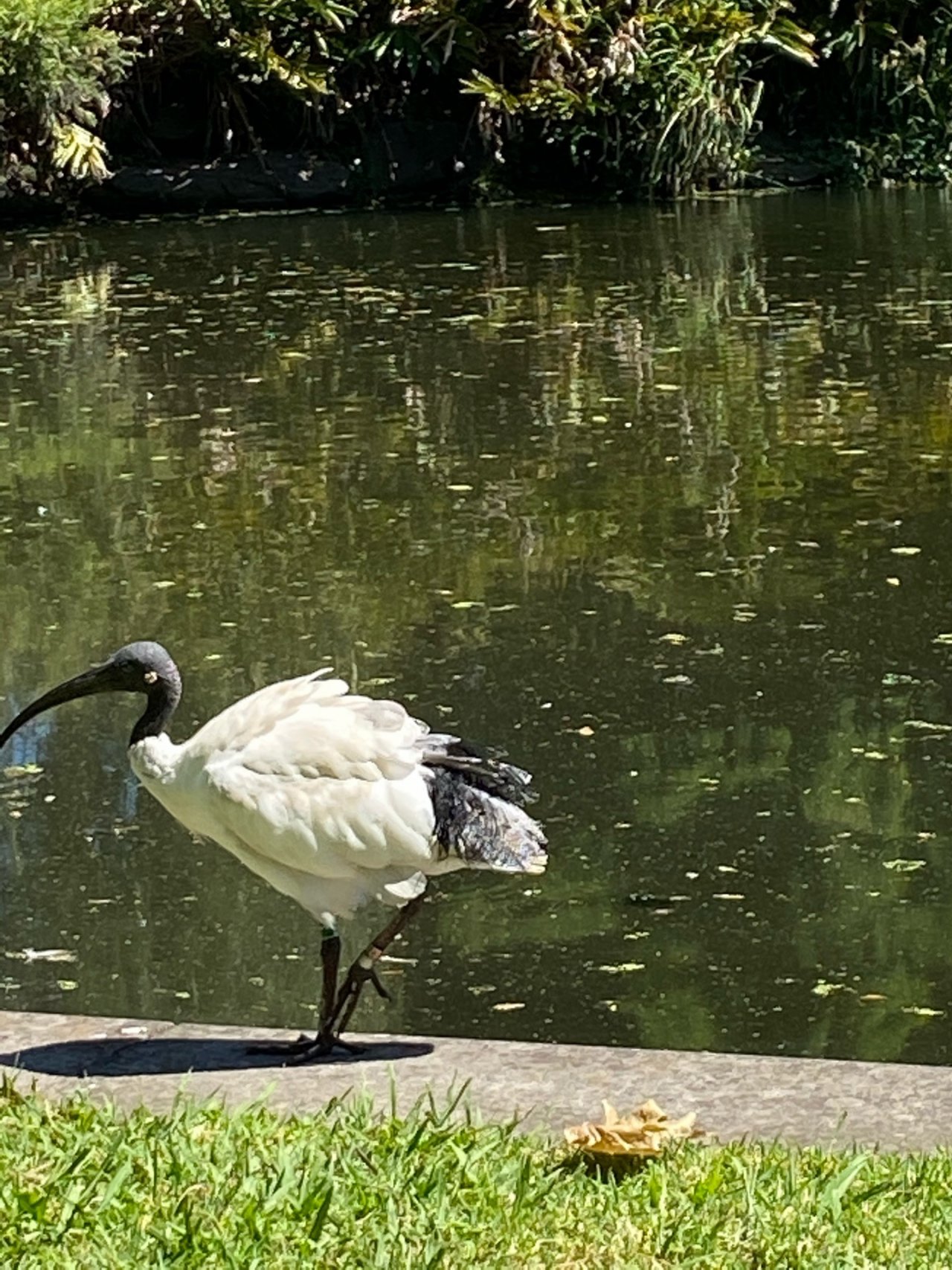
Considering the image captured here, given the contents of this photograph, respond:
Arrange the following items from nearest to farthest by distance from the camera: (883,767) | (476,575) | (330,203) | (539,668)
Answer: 1. (883,767)
2. (539,668)
3. (476,575)
4. (330,203)

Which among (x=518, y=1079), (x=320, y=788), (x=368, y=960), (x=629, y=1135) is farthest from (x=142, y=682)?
(x=629, y=1135)

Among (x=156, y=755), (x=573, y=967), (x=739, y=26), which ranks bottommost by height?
(x=573, y=967)

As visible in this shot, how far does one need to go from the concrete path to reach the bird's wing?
39cm

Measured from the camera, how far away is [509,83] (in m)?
23.8

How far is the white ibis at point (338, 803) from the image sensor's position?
479cm

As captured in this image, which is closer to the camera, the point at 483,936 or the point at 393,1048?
the point at 393,1048

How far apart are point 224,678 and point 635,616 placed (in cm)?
154

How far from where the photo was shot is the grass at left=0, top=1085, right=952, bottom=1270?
11.4 feet

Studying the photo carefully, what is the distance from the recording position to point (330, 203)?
77.3ft

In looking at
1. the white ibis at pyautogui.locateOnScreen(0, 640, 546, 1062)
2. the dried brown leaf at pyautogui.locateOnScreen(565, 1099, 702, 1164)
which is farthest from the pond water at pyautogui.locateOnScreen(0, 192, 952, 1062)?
the dried brown leaf at pyautogui.locateOnScreen(565, 1099, 702, 1164)

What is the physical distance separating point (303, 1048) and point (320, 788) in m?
0.52

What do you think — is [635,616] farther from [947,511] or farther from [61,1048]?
[61,1048]

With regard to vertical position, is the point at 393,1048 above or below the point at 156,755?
below

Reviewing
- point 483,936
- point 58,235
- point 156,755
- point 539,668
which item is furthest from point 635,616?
point 58,235
